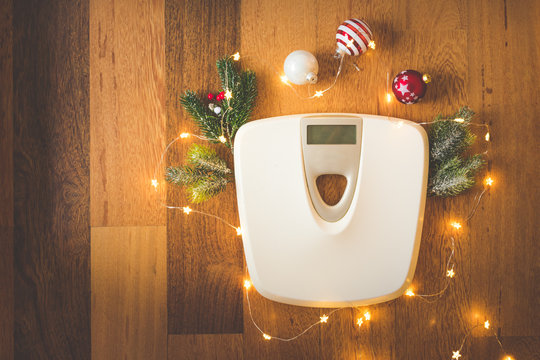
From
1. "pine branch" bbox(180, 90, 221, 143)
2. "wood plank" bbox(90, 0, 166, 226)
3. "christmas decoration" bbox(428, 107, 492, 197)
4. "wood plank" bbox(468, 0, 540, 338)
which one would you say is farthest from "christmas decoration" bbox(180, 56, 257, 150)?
"wood plank" bbox(468, 0, 540, 338)

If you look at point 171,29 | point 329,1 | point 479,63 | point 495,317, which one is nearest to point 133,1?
point 171,29

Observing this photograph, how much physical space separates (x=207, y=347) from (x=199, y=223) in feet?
1.05

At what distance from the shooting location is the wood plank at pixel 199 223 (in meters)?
0.78

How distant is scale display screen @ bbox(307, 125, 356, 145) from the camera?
682 mm

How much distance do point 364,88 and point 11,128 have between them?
0.91 meters

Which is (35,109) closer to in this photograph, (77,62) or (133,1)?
(77,62)

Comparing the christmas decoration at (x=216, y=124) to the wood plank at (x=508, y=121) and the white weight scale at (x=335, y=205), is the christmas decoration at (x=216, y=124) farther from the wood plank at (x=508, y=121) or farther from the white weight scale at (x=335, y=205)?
the wood plank at (x=508, y=121)

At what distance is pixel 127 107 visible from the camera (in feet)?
2.60

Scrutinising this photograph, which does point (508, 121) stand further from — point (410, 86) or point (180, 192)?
point (180, 192)

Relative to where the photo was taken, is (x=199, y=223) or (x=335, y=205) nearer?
(x=335, y=205)

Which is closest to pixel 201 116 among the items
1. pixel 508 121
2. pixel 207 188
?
pixel 207 188

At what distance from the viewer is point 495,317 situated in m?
0.79

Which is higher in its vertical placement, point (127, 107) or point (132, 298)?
point (127, 107)

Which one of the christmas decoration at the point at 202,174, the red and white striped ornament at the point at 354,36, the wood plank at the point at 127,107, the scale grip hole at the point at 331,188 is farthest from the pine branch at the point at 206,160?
the red and white striped ornament at the point at 354,36
